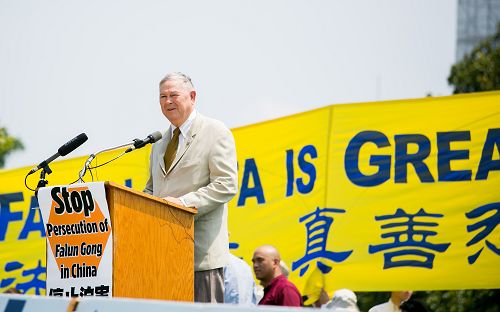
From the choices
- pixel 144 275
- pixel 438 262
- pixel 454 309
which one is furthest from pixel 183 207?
pixel 454 309

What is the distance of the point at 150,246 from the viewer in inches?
211

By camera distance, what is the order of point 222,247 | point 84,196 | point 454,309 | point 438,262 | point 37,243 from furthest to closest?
point 454,309, point 37,243, point 438,262, point 222,247, point 84,196

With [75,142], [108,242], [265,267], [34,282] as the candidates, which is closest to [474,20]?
[34,282]

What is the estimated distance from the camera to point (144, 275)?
5320 millimetres

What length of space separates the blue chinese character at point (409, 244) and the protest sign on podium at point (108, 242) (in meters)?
3.84

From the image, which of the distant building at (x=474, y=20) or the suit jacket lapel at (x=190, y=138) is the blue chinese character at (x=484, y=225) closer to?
the suit jacket lapel at (x=190, y=138)

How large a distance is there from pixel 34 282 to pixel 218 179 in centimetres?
590

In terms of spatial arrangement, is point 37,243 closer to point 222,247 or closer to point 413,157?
point 413,157

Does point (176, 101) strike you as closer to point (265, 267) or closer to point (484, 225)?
point (265, 267)

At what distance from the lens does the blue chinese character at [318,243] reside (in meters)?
9.20

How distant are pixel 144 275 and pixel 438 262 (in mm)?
4156

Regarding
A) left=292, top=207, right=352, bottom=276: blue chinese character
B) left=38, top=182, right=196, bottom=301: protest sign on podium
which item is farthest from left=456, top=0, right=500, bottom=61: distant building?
left=38, top=182, right=196, bottom=301: protest sign on podium

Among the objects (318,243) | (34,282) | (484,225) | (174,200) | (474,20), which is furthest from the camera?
(474,20)

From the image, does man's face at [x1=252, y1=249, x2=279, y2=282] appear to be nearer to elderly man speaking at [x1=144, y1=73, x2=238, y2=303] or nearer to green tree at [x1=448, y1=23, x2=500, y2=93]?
elderly man speaking at [x1=144, y1=73, x2=238, y2=303]
